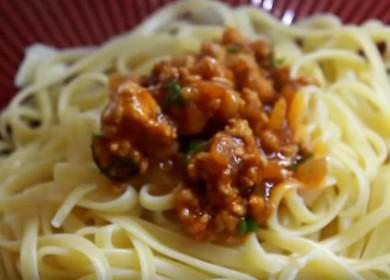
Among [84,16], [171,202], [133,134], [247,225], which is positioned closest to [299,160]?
[247,225]

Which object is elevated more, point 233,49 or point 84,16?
point 84,16

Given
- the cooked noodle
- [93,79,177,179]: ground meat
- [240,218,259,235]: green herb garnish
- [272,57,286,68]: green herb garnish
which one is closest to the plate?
the cooked noodle

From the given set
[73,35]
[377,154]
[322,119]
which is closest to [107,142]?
[322,119]

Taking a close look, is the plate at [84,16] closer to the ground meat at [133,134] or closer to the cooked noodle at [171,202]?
the cooked noodle at [171,202]

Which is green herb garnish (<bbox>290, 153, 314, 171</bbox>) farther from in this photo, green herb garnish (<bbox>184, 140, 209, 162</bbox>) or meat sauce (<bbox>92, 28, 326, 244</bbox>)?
green herb garnish (<bbox>184, 140, 209, 162</bbox>)

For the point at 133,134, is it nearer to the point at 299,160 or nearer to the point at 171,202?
the point at 171,202

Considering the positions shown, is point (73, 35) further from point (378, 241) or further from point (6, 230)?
point (378, 241)
